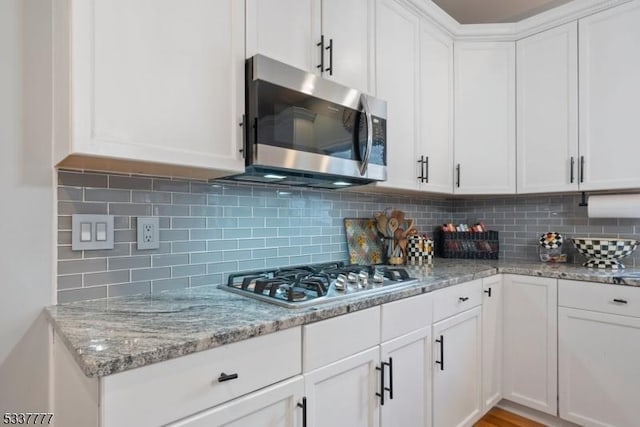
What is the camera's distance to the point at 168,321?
1.04m

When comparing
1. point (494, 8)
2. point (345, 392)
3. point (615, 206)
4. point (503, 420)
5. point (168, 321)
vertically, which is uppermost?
point (494, 8)

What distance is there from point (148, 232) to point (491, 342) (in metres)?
1.98

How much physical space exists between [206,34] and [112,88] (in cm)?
39

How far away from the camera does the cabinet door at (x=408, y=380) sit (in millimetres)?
1471

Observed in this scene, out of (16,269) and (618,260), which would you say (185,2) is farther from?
(618,260)

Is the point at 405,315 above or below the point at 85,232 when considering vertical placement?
below

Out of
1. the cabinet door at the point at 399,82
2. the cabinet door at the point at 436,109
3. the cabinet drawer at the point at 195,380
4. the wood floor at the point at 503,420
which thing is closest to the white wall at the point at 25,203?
the cabinet drawer at the point at 195,380

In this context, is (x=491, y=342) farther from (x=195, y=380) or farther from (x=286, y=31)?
(x=286, y=31)

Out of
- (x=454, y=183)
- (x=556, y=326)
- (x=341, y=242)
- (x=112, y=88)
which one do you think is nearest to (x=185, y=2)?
(x=112, y=88)

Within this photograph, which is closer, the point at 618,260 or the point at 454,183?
the point at 618,260

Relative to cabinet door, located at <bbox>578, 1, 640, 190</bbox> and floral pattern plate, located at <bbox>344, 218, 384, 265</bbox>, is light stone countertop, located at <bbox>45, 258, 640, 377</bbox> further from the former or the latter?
cabinet door, located at <bbox>578, 1, 640, 190</bbox>

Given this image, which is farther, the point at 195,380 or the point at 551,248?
the point at 551,248

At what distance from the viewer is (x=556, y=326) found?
2.04 meters

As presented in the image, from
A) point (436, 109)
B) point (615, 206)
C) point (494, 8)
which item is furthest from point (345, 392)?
point (494, 8)
